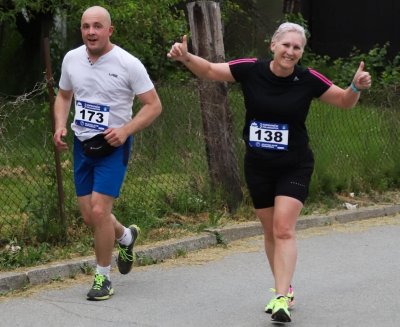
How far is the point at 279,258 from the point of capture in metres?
6.05

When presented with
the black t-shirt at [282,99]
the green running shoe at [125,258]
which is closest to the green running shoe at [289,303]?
the black t-shirt at [282,99]

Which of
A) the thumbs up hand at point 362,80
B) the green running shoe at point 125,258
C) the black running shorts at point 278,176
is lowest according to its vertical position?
the green running shoe at point 125,258

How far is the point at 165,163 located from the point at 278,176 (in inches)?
132

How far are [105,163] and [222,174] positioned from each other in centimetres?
330

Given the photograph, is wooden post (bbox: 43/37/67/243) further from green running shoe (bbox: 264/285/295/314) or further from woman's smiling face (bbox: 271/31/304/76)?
woman's smiling face (bbox: 271/31/304/76)

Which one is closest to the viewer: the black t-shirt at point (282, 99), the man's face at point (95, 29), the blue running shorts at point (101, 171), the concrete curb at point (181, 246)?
the black t-shirt at point (282, 99)

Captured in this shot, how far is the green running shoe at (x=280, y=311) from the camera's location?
5855 millimetres

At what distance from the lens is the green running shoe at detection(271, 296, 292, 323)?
5.86 metres

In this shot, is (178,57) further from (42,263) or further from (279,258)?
(42,263)

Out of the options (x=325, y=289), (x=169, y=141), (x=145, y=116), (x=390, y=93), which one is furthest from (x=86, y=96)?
(x=390, y=93)

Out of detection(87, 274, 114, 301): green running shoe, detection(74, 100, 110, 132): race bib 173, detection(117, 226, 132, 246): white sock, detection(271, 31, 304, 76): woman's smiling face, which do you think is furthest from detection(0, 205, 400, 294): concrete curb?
detection(271, 31, 304, 76): woman's smiling face

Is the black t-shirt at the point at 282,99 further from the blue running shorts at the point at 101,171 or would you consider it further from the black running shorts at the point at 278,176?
the blue running shorts at the point at 101,171

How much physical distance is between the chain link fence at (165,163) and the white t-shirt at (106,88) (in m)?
1.44

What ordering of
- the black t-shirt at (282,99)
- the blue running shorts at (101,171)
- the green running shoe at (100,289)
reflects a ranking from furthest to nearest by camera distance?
the green running shoe at (100,289) < the blue running shorts at (101,171) < the black t-shirt at (282,99)
